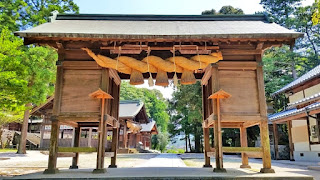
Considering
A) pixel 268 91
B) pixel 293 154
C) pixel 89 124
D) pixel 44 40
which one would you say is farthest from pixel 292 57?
pixel 44 40

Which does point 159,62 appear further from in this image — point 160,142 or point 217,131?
point 160,142

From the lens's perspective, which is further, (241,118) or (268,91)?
(268,91)

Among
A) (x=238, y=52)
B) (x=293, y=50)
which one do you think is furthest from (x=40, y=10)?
(x=293, y=50)

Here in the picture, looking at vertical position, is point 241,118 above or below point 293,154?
above

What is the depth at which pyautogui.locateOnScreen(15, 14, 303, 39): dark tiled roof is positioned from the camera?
195 inches

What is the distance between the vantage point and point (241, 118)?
17.3ft

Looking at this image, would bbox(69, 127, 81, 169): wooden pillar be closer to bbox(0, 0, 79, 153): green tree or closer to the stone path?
bbox(0, 0, 79, 153): green tree

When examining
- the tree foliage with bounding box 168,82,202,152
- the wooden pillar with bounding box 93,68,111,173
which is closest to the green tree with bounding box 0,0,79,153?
the wooden pillar with bounding box 93,68,111,173

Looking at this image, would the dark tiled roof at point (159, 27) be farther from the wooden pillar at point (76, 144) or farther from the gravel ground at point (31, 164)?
the gravel ground at point (31, 164)

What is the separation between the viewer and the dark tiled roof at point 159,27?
496cm

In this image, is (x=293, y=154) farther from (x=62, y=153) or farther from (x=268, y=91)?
(x=62, y=153)

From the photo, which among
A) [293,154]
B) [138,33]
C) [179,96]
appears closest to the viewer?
[138,33]

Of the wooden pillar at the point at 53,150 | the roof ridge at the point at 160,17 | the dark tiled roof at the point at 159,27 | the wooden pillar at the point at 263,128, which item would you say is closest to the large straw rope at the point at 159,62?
the dark tiled roof at the point at 159,27

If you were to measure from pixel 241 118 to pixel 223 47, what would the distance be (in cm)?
174
